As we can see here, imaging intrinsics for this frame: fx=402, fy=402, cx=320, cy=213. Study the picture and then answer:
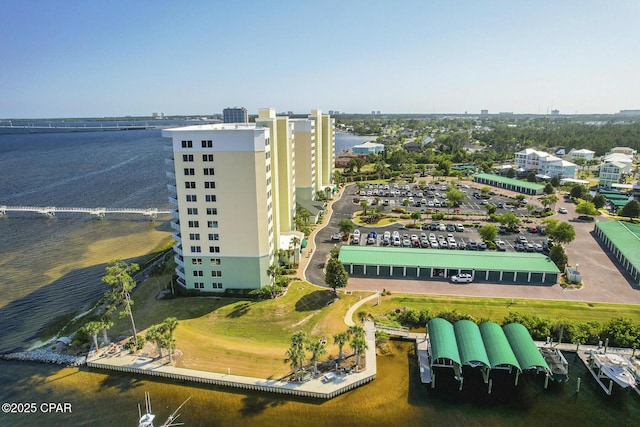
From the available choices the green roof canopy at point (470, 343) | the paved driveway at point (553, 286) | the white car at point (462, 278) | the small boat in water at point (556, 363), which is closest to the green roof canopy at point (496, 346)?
the green roof canopy at point (470, 343)

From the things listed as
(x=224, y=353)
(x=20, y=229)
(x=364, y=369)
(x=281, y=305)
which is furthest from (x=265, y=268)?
(x=20, y=229)

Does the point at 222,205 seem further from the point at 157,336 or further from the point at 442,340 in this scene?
Answer: the point at 442,340

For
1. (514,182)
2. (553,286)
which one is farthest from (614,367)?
(514,182)

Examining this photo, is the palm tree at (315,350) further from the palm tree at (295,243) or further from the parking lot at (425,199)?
the parking lot at (425,199)

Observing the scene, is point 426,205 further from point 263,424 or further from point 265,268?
point 263,424

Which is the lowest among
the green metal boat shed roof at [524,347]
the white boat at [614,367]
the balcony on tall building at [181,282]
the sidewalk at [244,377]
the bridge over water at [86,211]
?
the sidewalk at [244,377]
